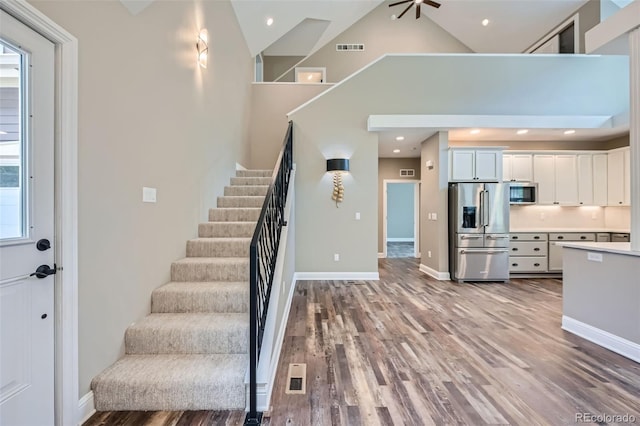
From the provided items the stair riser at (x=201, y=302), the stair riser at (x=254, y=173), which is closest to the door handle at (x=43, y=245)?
the stair riser at (x=201, y=302)

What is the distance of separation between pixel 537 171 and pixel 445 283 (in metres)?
3.11

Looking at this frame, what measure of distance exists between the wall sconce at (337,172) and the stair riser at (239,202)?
155 centimetres

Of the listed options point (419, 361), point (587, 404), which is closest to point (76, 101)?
point (419, 361)

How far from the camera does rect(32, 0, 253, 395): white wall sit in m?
1.83

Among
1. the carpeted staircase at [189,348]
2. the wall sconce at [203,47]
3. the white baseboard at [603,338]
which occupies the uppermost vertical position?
the wall sconce at [203,47]

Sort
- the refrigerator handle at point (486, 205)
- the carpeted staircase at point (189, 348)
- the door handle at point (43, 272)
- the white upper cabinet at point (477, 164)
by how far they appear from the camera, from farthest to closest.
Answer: the white upper cabinet at point (477, 164), the refrigerator handle at point (486, 205), the carpeted staircase at point (189, 348), the door handle at point (43, 272)

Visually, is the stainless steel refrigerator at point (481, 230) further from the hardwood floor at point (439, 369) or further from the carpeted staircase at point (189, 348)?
the carpeted staircase at point (189, 348)

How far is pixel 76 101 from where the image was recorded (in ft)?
5.70

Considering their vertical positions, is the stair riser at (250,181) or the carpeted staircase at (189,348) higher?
the stair riser at (250,181)

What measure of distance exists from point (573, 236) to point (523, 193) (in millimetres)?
1184

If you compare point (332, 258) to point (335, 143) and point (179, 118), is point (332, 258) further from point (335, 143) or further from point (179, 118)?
point (179, 118)

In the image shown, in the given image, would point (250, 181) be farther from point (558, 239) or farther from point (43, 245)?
point (558, 239)

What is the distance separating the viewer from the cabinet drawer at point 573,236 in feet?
18.5

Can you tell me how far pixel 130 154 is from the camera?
2.26m
